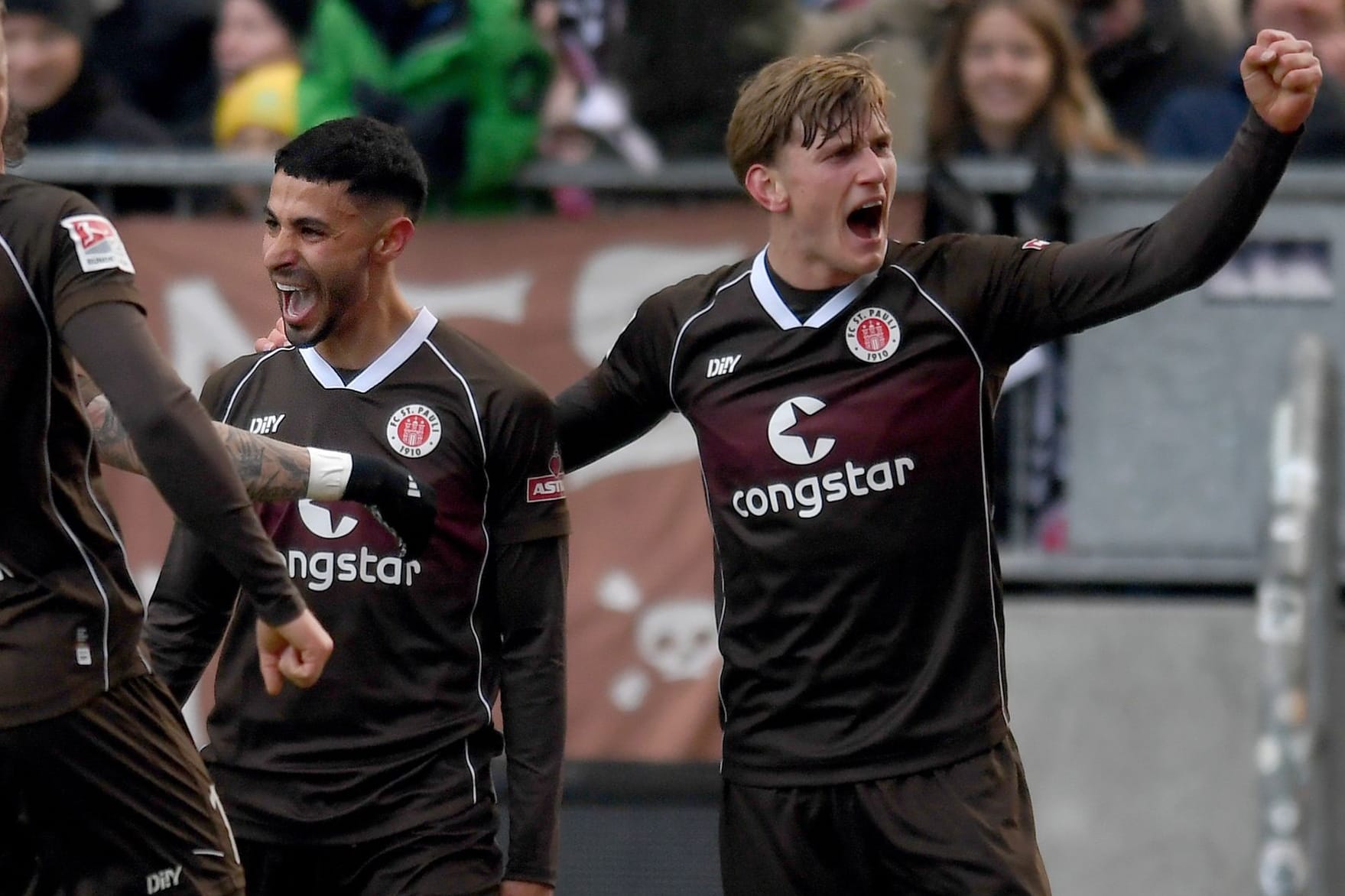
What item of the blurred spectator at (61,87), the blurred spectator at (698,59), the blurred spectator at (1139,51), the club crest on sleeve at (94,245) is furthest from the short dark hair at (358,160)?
the blurred spectator at (1139,51)

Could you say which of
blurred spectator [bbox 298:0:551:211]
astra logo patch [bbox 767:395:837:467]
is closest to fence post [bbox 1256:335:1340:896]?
astra logo patch [bbox 767:395:837:467]

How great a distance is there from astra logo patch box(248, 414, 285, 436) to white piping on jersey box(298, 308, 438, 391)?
0.40 ft

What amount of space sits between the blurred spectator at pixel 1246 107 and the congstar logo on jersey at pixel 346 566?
352 cm

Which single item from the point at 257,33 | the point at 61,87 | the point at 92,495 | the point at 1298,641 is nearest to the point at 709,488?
the point at 92,495

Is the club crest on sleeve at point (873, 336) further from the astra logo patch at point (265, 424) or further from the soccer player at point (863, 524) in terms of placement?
the astra logo patch at point (265, 424)

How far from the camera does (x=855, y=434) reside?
14.8 feet

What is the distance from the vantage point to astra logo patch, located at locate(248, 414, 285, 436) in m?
4.66

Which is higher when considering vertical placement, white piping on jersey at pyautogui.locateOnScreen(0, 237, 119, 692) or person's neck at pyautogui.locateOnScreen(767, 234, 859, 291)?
person's neck at pyautogui.locateOnScreen(767, 234, 859, 291)

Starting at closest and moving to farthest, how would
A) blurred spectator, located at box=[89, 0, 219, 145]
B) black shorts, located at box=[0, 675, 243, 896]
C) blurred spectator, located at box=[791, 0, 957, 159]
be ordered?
black shorts, located at box=[0, 675, 243, 896] → blurred spectator, located at box=[791, 0, 957, 159] → blurred spectator, located at box=[89, 0, 219, 145]

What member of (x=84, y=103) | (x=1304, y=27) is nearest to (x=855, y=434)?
(x=1304, y=27)

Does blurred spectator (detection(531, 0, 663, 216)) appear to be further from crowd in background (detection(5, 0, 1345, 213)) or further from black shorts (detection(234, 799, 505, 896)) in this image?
black shorts (detection(234, 799, 505, 896))

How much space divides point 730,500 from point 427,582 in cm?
65

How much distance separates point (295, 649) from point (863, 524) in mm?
1234

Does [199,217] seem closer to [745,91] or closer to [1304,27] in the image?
[745,91]
